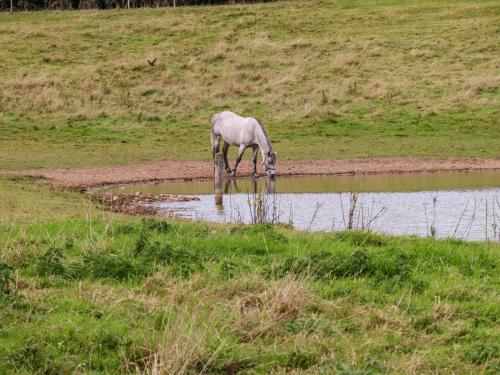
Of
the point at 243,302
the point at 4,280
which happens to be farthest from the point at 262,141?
the point at 4,280

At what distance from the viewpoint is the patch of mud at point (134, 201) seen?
1717cm

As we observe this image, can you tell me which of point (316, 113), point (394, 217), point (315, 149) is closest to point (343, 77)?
point (316, 113)

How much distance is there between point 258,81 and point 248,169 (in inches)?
507

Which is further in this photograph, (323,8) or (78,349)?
(323,8)

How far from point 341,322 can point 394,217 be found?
8.52m

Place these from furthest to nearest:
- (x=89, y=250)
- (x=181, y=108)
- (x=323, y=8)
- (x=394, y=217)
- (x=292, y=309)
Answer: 1. (x=323, y=8)
2. (x=181, y=108)
3. (x=394, y=217)
4. (x=89, y=250)
5. (x=292, y=309)

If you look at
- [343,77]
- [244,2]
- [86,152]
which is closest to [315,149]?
[86,152]

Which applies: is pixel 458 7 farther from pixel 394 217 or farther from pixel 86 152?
pixel 394 217

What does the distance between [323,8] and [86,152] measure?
2857 centimetres

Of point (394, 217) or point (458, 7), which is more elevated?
point (458, 7)

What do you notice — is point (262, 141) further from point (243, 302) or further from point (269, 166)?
point (243, 302)

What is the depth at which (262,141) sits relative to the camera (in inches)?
903

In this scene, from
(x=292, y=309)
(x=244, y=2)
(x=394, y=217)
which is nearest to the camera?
(x=292, y=309)

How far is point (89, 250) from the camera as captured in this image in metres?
9.66
